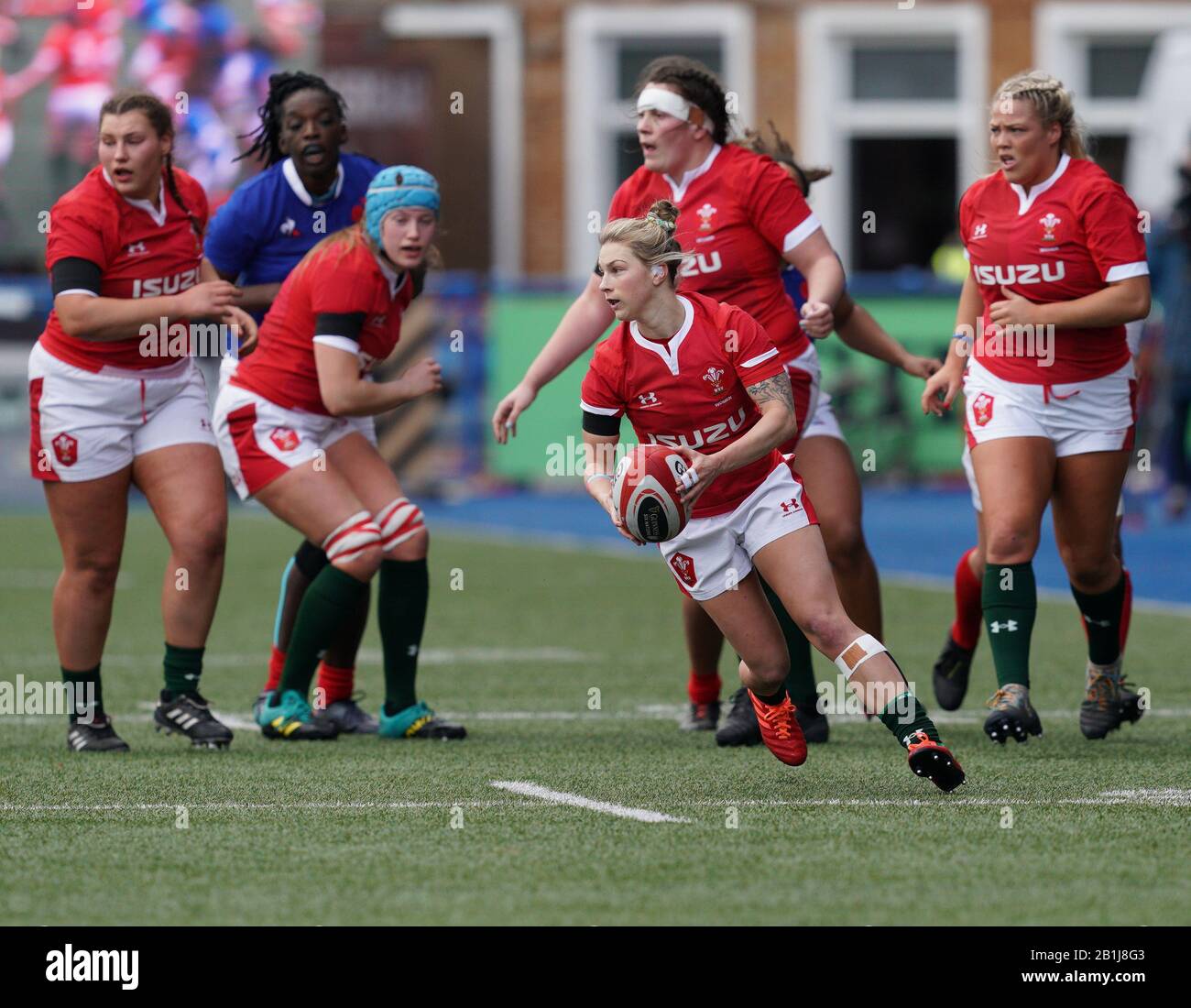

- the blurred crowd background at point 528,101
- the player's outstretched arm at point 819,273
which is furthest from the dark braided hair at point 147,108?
the blurred crowd background at point 528,101

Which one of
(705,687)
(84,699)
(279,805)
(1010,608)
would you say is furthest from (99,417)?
(1010,608)

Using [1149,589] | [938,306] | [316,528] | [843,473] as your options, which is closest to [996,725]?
[843,473]

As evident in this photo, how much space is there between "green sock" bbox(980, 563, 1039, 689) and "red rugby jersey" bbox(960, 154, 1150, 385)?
0.61m

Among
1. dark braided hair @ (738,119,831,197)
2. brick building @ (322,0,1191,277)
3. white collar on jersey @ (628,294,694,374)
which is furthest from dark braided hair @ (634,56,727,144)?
brick building @ (322,0,1191,277)

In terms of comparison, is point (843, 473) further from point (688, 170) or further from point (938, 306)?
point (938, 306)

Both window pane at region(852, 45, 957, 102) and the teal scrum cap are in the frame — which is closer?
the teal scrum cap

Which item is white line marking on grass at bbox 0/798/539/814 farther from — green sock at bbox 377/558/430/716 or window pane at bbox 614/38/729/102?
window pane at bbox 614/38/729/102

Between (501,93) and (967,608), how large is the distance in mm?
17650

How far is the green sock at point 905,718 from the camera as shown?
6492 millimetres

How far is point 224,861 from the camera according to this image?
5641 mm

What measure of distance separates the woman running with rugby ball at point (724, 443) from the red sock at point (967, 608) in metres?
1.83

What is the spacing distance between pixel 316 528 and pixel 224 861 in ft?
8.03

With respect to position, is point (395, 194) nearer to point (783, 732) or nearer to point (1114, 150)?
point (783, 732)

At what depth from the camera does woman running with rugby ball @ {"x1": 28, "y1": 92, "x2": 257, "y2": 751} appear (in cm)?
758
